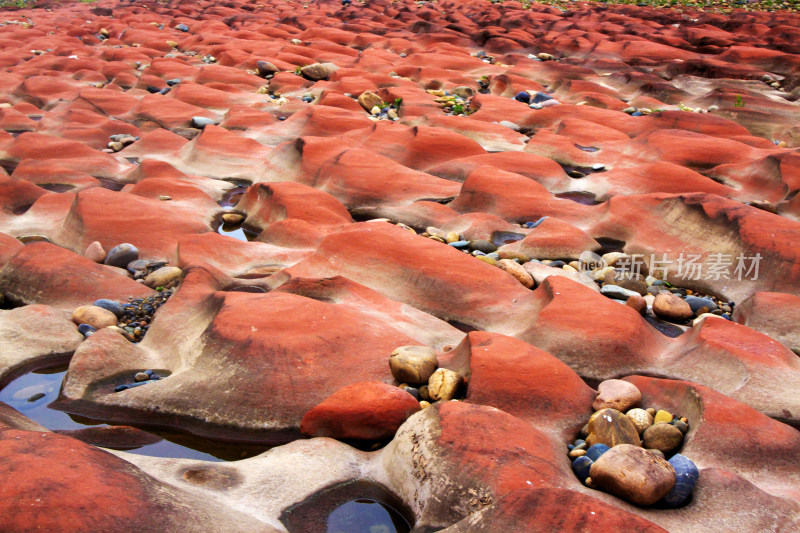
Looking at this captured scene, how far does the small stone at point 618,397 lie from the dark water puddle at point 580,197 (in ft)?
10.1

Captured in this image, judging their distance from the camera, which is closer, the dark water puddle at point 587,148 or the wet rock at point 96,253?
the wet rock at point 96,253

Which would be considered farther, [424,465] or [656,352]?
[656,352]

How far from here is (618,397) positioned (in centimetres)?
333

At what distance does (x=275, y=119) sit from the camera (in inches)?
338

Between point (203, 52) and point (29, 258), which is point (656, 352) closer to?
point (29, 258)

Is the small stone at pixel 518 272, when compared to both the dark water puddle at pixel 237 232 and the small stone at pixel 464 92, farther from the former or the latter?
the small stone at pixel 464 92

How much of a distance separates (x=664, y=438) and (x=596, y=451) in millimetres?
379

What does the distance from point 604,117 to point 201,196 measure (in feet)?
15.7

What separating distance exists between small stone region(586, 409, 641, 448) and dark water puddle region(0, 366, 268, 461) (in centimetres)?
152

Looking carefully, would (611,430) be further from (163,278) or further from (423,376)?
(163,278)

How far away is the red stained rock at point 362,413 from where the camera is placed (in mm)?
3074

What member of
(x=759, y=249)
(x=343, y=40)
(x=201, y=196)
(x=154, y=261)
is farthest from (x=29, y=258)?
(x=343, y=40)

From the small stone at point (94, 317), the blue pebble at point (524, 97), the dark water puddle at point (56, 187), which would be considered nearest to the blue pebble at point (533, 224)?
the small stone at point (94, 317)

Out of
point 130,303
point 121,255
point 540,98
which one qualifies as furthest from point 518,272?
point 540,98
